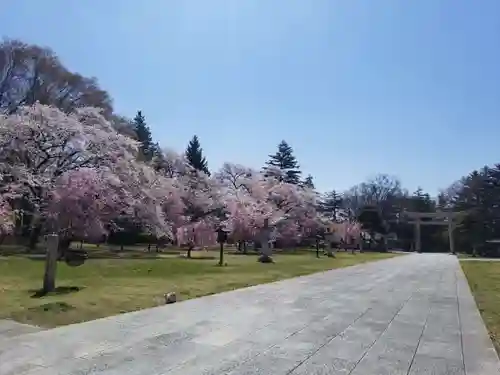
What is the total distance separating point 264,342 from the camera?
5.38m

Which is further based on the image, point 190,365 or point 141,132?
point 141,132

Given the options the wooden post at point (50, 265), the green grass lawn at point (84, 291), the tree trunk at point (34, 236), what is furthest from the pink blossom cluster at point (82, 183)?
the wooden post at point (50, 265)

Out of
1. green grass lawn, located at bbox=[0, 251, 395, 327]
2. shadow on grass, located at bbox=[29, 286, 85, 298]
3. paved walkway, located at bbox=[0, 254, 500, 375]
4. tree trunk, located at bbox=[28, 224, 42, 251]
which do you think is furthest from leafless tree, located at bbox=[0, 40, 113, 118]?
paved walkway, located at bbox=[0, 254, 500, 375]

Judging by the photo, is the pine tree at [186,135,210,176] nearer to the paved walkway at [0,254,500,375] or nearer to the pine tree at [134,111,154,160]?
the pine tree at [134,111,154,160]

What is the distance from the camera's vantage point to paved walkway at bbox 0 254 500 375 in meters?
4.34

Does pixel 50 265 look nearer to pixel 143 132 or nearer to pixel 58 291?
pixel 58 291

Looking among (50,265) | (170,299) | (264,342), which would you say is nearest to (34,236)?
(50,265)

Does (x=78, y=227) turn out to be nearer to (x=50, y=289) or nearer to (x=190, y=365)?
(x=50, y=289)

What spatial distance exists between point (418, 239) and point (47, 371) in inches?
2530

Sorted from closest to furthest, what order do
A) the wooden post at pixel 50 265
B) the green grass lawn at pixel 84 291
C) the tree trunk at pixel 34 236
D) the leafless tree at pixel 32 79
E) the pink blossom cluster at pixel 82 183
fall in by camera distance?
the green grass lawn at pixel 84 291 → the wooden post at pixel 50 265 → the pink blossom cluster at pixel 82 183 → the tree trunk at pixel 34 236 → the leafless tree at pixel 32 79

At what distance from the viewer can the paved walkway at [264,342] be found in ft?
14.2

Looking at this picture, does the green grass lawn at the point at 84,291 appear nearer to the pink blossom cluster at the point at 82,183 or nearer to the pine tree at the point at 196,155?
the pink blossom cluster at the point at 82,183

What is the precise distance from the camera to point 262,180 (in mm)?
43188

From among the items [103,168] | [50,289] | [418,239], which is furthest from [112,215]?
[418,239]
